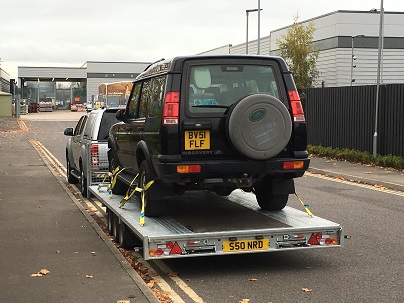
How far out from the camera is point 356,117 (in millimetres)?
23125

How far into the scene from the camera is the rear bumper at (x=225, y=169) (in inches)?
311

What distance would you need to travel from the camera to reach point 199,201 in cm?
1016

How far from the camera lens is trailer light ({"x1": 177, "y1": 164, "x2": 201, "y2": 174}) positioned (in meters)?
7.85

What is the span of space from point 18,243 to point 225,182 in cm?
323

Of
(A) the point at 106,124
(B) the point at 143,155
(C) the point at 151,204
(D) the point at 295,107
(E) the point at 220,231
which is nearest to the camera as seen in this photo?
(E) the point at 220,231

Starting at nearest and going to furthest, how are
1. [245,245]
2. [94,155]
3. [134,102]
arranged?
[245,245] < [134,102] < [94,155]

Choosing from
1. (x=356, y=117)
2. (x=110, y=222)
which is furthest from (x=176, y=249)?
(x=356, y=117)

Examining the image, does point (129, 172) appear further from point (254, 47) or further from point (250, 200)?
point (254, 47)

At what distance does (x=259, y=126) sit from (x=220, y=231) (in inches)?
48.8

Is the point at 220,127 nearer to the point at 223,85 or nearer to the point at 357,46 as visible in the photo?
the point at 223,85

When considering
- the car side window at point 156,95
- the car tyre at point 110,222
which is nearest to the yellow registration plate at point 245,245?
the car side window at point 156,95

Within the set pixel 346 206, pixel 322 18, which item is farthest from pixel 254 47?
pixel 346 206

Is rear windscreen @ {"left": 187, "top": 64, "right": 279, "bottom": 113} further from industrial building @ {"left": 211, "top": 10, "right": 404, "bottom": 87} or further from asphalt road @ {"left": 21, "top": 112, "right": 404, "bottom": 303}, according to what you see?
industrial building @ {"left": 211, "top": 10, "right": 404, "bottom": 87}

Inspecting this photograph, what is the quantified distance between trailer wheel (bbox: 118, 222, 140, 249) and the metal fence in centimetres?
1266
